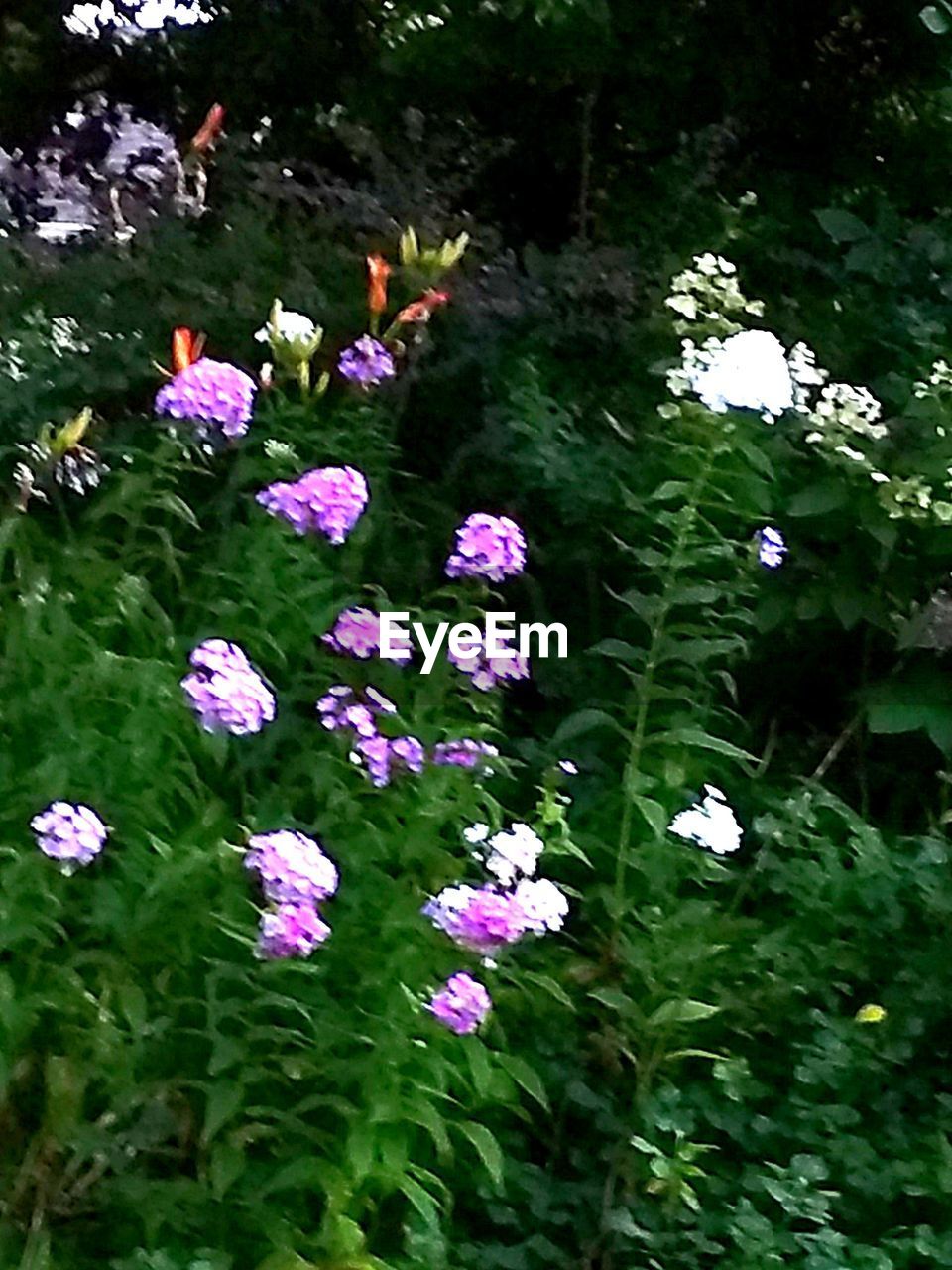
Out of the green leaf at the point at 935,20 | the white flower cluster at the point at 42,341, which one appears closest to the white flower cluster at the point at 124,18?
the white flower cluster at the point at 42,341

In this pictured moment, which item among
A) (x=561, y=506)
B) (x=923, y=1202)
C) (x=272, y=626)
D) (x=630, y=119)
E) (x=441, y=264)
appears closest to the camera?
(x=923, y=1202)

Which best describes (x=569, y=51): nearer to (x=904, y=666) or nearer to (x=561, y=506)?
(x=561, y=506)

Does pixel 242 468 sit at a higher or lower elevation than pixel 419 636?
higher

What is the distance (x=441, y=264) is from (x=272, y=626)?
2.63 feet

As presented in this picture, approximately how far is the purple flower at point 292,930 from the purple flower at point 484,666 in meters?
0.61

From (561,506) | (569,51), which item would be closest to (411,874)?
(561,506)

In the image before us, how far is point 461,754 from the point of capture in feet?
6.62

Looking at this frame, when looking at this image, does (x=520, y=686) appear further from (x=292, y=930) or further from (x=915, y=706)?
(x=292, y=930)

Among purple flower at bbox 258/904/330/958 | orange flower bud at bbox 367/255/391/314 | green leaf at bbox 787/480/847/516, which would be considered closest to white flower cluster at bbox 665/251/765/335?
green leaf at bbox 787/480/847/516

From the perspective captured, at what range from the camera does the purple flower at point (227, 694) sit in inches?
67.1

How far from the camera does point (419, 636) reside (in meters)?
2.23

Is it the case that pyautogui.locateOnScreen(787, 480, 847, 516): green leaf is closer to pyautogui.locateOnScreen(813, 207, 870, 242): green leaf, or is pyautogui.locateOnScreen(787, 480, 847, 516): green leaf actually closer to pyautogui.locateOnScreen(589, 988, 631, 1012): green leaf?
pyautogui.locateOnScreen(813, 207, 870, 242): green leaf

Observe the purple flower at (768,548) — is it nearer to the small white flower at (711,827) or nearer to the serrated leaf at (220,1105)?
the small white flower at (711,827)

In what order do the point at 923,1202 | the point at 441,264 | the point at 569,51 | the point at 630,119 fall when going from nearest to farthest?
the point at 923,1202
the point at 441,264
the point at 569,51
the point at 630,119
